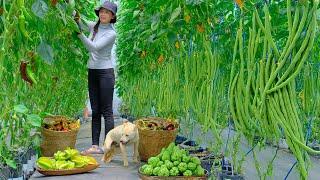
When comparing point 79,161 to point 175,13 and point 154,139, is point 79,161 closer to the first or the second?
point 154,139

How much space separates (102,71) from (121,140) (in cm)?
66

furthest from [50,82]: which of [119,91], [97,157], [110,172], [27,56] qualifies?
[119,91]

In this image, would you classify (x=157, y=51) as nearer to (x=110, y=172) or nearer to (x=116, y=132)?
(x=116, y=132)

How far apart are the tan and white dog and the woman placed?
32cm

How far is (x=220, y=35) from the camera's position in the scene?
9.08ft

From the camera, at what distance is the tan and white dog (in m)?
3.36

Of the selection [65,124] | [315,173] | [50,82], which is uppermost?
[50,82]

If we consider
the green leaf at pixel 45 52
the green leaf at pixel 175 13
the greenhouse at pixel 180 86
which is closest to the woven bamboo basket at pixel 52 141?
the greenhouse at pixel 180 86

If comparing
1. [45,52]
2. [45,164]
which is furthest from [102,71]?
[45,52]

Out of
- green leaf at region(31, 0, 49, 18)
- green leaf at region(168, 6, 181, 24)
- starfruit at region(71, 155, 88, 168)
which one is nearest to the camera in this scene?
green leaf at region(31, 0, 49, 18)

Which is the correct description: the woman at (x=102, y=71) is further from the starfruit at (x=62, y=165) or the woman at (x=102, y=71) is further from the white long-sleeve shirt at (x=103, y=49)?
the starfruit at (x=62, y=165)

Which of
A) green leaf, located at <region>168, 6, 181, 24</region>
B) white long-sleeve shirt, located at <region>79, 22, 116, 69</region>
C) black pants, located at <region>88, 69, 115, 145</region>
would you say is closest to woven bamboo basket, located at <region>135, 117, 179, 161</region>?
black pants, located at <region>88, 69, 115, 145</region>

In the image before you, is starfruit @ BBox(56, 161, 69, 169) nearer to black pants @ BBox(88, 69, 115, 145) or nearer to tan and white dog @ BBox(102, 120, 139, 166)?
tan and white dog @ BBox(102, 120, 139, 166)

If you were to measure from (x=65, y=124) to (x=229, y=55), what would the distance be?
1.42 metres
